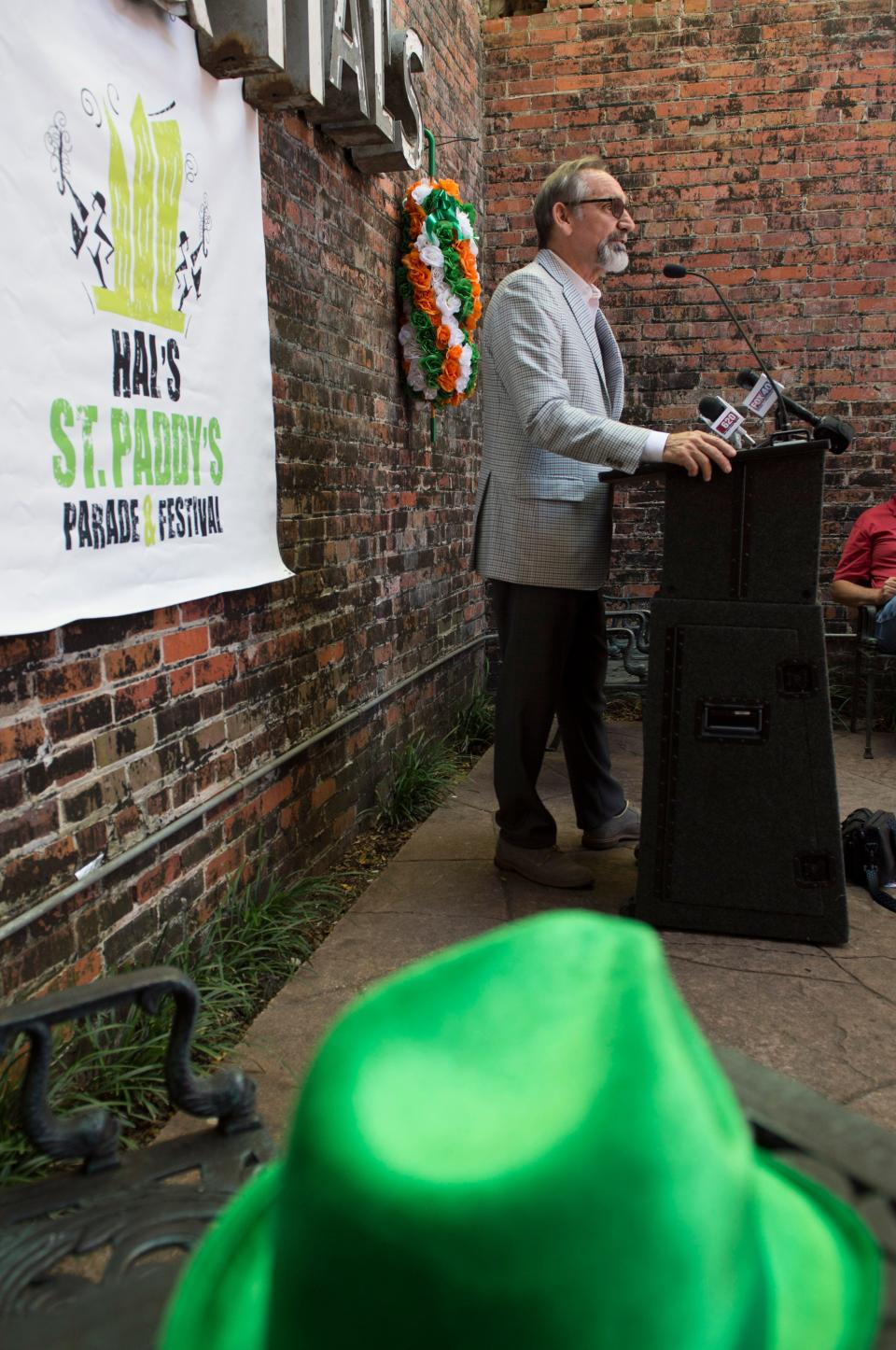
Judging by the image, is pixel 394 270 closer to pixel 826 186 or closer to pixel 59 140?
pixel 59 140

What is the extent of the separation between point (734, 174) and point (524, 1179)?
6245 millimetres

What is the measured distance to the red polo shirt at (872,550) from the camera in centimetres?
522

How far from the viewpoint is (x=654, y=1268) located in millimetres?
545

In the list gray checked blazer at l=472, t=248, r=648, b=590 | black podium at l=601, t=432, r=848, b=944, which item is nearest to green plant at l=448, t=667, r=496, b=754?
gray checked blazer at l=472, t=248, r=648, b=590

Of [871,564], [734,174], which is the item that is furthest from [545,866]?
[734,174]

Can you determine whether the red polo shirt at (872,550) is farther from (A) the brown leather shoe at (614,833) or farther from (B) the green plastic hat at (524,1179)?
(B) the green plastic hat at (524,1179)

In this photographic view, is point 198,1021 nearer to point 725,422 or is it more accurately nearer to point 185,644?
point 185,644

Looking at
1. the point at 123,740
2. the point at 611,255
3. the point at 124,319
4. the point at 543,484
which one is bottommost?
the point at 123,740

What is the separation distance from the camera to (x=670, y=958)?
2859 mm

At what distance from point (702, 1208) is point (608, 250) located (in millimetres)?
3090

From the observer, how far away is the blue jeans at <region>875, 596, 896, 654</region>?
16.3 ft

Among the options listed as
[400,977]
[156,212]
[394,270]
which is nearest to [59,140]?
[156,212]

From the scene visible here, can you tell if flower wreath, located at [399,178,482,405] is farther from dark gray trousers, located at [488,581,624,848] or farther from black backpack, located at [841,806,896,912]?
black backpack, located at [841,806,896,912]

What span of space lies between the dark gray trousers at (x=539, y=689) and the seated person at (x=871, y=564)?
87.1 inches
